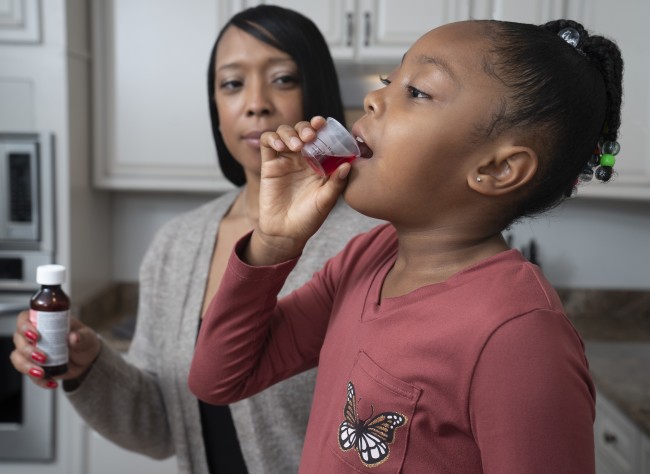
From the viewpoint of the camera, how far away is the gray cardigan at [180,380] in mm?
1016

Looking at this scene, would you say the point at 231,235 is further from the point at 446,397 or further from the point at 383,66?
the point at 383,66

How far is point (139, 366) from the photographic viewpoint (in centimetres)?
119

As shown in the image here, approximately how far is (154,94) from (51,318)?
4.80 ft

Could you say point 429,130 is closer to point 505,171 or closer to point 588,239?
point 505,171

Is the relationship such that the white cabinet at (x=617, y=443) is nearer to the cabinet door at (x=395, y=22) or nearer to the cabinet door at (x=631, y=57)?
the cabinet door at (x=631, y=57)

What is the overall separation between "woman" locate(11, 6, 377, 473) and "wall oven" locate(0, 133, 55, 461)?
99 cm

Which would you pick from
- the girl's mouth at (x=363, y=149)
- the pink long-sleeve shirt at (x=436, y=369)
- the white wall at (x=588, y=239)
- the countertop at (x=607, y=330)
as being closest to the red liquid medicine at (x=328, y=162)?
the girl's mouth at (x=363, y=149)

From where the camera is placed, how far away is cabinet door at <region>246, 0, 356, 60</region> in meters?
2.11

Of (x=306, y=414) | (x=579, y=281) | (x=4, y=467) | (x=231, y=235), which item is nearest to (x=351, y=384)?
(x=306, y=414)

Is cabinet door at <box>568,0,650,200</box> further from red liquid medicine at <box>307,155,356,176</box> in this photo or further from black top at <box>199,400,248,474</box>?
red liquid medicine at <box>307,155,356,176</box>

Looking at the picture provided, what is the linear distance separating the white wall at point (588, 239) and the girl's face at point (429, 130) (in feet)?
6.49

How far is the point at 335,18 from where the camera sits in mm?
2127

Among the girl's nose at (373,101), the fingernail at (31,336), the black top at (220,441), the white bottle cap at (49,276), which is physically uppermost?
the girl's nose at (373,101)

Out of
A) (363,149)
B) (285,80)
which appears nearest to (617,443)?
(285,80)
